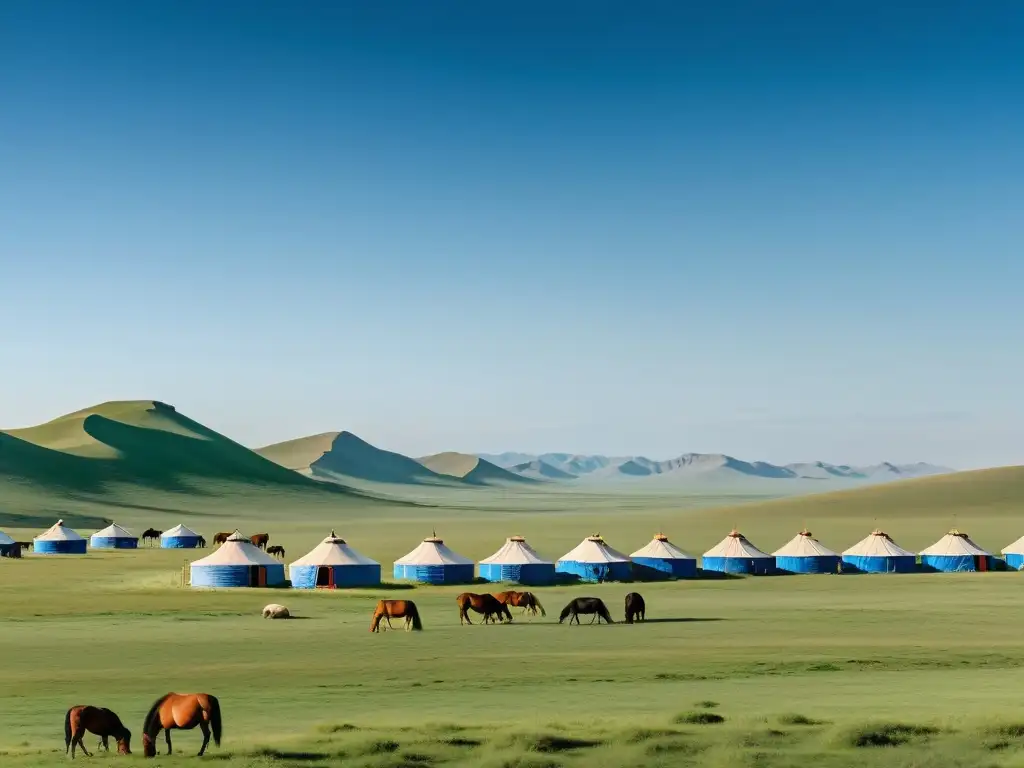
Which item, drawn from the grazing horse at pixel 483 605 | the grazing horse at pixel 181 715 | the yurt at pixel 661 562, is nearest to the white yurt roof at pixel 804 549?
the yurt at pixel 661 562

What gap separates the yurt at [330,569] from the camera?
65.4m

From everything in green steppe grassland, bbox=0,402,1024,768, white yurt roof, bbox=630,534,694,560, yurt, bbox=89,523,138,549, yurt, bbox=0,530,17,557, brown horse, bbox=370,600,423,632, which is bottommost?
green steppe grassland, bbox=0,402,1024,768

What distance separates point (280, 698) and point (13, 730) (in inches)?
236

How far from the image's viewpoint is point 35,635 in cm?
4456

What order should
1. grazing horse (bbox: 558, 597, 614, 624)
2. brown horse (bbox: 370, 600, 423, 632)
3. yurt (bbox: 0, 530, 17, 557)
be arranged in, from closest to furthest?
brown horse (bbox: 370, 600, 423, 632) < grazing horse (bbox: 558, 597, 614, 624) < yurt (bbox: 0, 530, 17, 557)

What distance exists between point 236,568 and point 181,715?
45150mm

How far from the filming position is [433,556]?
6881 centimetres

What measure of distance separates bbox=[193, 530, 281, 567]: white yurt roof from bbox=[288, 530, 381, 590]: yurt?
163 centimetres

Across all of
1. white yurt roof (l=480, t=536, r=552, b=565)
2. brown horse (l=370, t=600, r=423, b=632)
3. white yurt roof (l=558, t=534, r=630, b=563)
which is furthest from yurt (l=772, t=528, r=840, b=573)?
brown horse (l=370, t=600, r=423, b=632)

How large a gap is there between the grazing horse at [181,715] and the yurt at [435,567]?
154ft

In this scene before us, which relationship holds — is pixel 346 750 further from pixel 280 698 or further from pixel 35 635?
pixel 35 635

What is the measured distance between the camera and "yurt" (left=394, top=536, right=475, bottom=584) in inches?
2689

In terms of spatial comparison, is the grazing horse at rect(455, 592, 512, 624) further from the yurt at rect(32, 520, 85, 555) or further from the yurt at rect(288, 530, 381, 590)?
the yurt at rect(32, 520, 85, 555)

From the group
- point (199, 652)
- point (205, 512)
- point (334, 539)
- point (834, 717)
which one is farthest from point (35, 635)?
point (205, 512)
